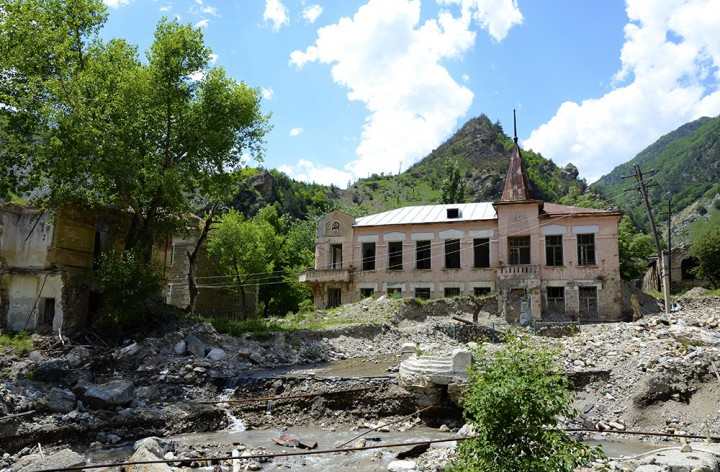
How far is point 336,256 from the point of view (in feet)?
129

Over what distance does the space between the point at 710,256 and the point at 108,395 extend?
42876 millimetres

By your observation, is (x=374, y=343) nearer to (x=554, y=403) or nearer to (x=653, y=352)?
(x=653, y=352)

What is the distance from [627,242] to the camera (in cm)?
4756

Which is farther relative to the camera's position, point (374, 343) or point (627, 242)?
point (627, 242)

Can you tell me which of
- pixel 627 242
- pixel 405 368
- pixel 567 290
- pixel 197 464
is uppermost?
pixel 627 242

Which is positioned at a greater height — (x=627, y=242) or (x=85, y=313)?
(x=627, y=242)

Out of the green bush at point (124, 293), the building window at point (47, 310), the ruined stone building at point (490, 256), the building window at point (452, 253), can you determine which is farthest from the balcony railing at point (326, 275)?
the building window at point (47, 310)

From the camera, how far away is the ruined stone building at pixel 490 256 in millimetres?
32562

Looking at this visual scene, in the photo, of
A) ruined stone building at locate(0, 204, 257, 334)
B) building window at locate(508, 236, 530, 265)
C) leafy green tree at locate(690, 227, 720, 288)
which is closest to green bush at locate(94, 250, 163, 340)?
ruined stone building at locate(0, 204, 257, 334)

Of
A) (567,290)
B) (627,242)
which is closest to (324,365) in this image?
(567,290)

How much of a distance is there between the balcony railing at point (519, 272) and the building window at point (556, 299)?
1500mm

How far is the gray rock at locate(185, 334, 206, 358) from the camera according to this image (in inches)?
804

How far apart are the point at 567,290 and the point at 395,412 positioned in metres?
22.4

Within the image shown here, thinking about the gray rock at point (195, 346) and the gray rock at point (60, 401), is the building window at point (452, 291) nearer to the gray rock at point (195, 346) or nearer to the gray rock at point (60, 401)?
the gray rock at point (195, 346)
